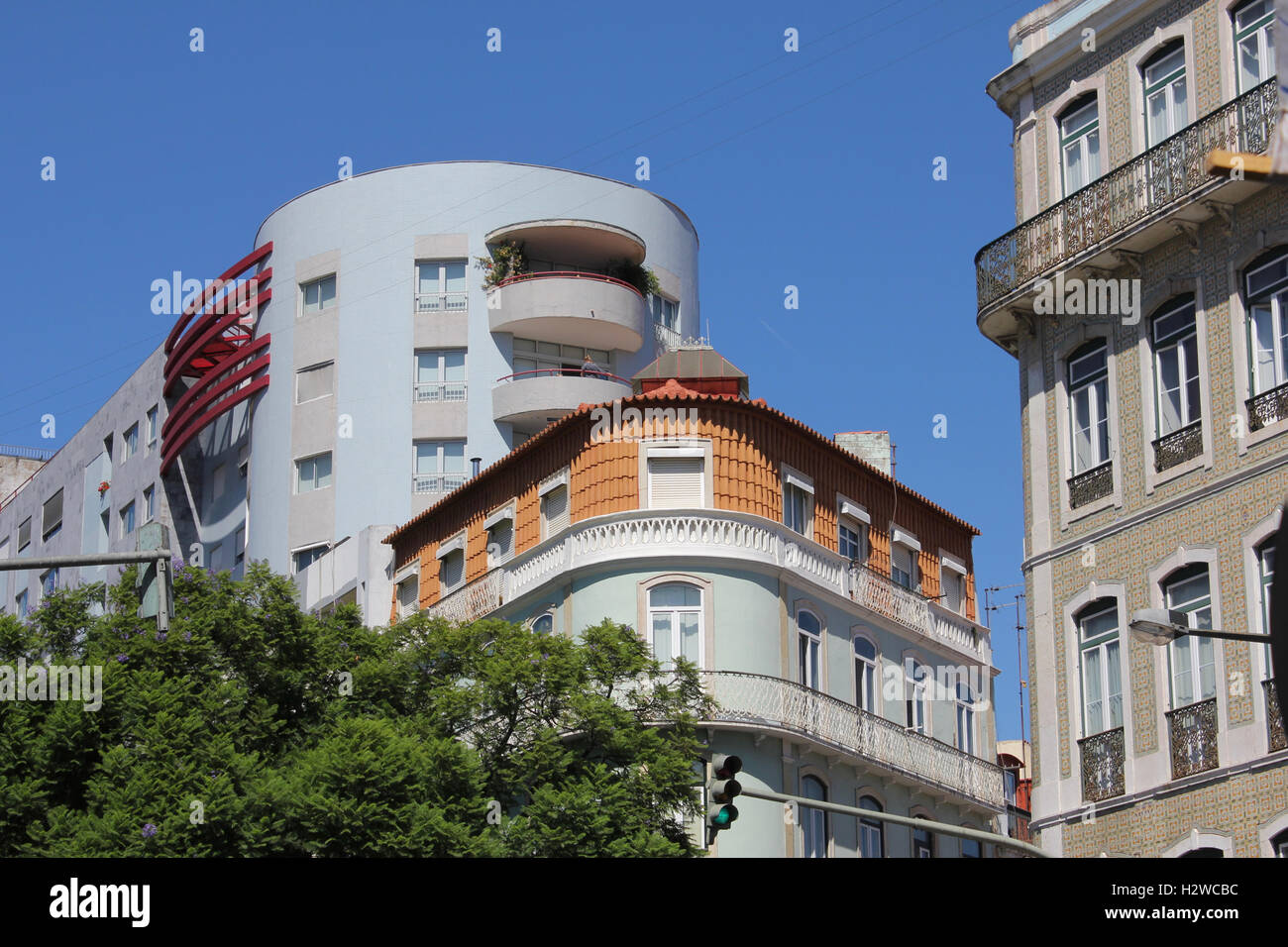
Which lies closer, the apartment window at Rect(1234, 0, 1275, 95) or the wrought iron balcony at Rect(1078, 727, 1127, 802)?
the wrought iron balcony at Rect(1078, 727, 1127, 802)

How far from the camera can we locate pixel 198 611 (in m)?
36.1

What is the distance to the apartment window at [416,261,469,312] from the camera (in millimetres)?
61219

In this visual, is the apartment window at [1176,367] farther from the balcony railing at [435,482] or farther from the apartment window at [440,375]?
the apartment window at [440,375]

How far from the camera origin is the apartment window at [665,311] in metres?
63.5

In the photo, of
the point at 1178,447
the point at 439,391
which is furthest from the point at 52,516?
the point at 1178,447

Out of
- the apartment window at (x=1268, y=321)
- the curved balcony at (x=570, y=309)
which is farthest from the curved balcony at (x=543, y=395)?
the apartment window at (x=1268, y=321)

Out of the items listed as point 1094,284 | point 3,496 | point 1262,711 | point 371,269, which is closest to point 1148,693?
point 1262,711

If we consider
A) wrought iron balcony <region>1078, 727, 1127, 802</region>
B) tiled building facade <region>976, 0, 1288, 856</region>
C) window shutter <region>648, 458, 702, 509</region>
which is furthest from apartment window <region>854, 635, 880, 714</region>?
wrought iron balcony <region>1078, 727, 1127, 802</region>

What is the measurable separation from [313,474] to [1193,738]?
38318 millimetres

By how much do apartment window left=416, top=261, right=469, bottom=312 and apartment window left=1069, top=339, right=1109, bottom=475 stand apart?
109ft

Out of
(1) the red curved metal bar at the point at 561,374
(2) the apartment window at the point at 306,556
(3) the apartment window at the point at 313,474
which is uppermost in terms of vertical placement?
(1) the red curved metal bar at the point at 561,374

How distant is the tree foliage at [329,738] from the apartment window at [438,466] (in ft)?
65.1

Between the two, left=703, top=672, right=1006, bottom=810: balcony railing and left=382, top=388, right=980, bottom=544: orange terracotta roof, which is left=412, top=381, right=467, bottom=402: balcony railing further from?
left=703, top=672, right=1006, bottom=810: balcony railing

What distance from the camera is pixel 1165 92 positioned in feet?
97.5
